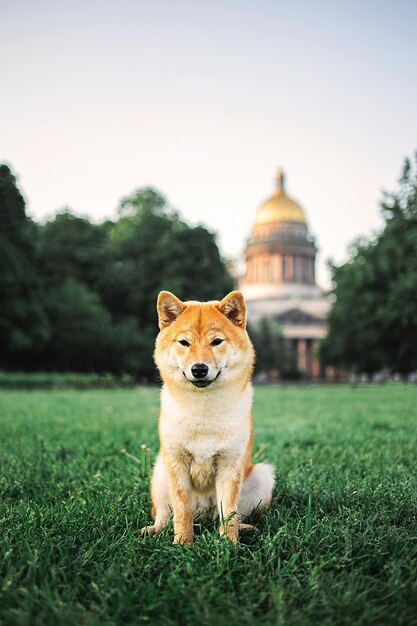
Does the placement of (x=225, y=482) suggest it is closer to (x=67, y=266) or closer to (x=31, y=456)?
(x=31, y=456)

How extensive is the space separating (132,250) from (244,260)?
2276 inches

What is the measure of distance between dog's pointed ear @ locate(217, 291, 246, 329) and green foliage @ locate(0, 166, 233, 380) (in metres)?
23.4

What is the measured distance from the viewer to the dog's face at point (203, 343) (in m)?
2.84

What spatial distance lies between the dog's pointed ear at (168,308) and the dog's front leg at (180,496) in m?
0.79

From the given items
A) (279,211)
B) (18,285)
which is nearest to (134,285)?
(18,285)

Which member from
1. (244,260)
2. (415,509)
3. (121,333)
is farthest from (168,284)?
(244,260)

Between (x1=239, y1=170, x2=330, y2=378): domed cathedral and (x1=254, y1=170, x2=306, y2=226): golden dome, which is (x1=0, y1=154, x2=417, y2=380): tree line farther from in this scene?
(x1=254, y1=170, x2=306, y2=226): golden dome

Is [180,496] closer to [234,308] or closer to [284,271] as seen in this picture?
[234,308]

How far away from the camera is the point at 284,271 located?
89500mm

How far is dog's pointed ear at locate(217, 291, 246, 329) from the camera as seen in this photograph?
10.1 feet

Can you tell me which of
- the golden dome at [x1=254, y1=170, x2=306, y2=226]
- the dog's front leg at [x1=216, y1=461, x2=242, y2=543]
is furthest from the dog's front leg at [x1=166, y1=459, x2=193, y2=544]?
the golden dome at [x1=254, y1=170, x2=306, y2=226]

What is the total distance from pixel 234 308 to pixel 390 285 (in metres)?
21.8

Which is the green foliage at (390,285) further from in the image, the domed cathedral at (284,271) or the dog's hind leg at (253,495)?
the domed cathedral at (284,271)

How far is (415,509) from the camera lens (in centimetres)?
323
